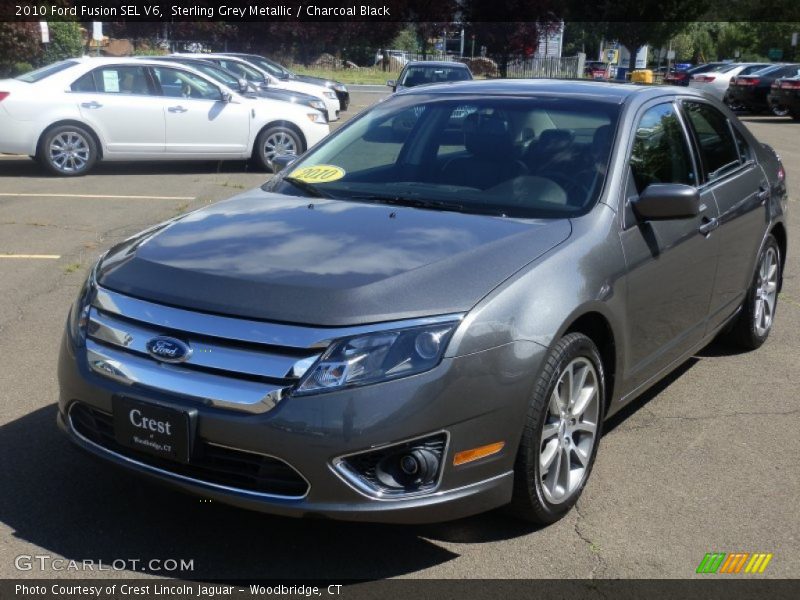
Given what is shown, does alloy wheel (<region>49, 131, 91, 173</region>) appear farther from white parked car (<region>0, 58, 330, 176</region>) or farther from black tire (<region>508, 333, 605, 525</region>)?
black tire (<region>508, 333, 605, 525</region>)

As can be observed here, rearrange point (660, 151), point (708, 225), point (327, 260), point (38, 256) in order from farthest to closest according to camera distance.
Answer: point (38, 256) < point (708, 225) < point (660, 151) < point (327, 260)

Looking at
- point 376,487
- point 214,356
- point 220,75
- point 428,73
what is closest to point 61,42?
point 428,73

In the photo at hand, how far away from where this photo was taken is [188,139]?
1420 cm

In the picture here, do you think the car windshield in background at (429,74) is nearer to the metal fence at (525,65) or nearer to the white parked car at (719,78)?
the white parked car at (719,78)

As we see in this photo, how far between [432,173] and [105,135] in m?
9.98

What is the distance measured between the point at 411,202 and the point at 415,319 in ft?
3.89

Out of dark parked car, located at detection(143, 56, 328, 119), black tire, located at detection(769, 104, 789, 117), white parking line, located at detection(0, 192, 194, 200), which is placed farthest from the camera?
black tire, located at detection(769, 104, 789, 117)

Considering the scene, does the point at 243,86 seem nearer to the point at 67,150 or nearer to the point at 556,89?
the point at 67,150

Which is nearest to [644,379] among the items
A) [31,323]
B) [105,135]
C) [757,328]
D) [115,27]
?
[757,328]

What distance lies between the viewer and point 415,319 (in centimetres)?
336

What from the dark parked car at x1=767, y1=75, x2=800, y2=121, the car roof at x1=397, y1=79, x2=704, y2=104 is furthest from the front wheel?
the dark parked car at x1=767, y1=75, x2=800, y2=121

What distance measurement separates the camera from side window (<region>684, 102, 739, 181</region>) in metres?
5.38

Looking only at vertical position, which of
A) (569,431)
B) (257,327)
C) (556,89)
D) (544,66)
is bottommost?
(544,66)

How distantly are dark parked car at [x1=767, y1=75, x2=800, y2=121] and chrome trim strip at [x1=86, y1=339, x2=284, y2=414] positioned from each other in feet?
89.6
